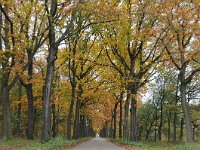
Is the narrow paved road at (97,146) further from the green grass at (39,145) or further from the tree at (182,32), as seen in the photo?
the tree at (182,32)

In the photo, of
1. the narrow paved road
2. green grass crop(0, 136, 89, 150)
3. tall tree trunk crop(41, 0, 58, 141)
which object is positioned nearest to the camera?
green grass crop(0, 136, 89, 150)

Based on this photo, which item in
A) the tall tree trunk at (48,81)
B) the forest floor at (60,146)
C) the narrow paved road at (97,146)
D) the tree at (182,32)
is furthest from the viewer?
the tree at (182,32)

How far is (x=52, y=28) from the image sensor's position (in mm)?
20922

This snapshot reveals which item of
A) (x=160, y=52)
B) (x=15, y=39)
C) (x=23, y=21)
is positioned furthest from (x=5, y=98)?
(x=160, y=52)

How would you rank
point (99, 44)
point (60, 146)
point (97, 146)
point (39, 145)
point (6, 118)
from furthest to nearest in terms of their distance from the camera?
point (99, 44)
point (6, 118)
point (97, 146)
point (60, 146)
point (39, 145)

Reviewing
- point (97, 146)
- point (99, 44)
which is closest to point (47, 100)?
point (97, 146)

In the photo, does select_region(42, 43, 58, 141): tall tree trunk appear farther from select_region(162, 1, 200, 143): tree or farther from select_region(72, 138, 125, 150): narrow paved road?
select_region(162, 1, 200, 143): tree

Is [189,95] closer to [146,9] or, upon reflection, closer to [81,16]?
[146,9]

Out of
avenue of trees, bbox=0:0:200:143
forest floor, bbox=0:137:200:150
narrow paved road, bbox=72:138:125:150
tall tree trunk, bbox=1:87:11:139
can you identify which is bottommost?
narrow paved road, bbox=72:138:125:150

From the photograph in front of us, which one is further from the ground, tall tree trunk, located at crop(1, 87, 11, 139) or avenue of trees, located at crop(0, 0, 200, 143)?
avenue of trees, located at crop(0, 0, 200, 143)

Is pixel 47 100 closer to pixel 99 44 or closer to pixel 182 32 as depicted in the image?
pixel 182 32

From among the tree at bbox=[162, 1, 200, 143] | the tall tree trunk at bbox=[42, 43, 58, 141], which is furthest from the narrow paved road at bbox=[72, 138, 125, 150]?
the tree at bbox=[162, 1, 200, 143]

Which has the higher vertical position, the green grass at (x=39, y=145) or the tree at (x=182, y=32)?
the tree at (x=182, y=32)

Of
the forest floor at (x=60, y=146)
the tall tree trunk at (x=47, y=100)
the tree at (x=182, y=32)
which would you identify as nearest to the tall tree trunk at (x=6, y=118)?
the forest floor at (x=60, y=146)
